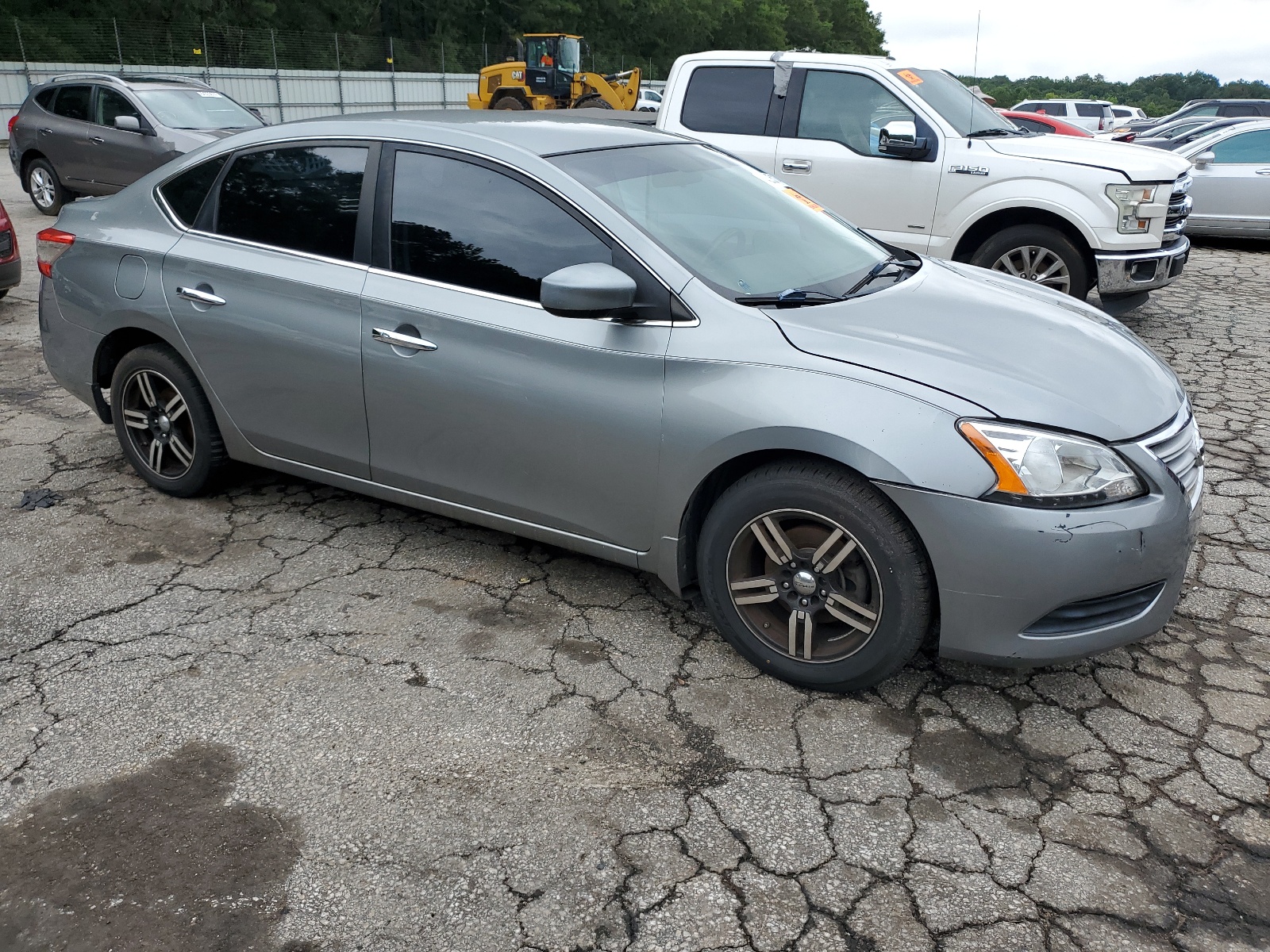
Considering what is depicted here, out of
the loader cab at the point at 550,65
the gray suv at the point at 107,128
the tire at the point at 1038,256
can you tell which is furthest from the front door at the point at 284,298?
the loader cab at the point at 550,65

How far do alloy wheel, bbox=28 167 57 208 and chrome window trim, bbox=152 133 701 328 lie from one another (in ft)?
33.2

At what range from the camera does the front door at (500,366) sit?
3260 millimetres

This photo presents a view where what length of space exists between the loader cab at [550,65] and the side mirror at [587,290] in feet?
81.7

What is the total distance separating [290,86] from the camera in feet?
117

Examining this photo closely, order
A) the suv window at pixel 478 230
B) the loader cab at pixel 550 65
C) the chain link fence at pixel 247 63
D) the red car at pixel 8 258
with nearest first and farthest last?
the suv window at pixel 478 230, the red car at pixel 8 258, the loader cab at pixel 550 65, the chain link fence at pixel 247 63

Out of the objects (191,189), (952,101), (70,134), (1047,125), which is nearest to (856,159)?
(952,101)

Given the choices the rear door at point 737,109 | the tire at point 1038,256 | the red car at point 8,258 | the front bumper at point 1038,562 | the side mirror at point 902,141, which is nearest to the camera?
the front bumper at point 1038,562

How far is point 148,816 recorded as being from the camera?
267 cm

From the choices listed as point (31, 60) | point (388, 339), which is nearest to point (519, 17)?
point (31, 60)

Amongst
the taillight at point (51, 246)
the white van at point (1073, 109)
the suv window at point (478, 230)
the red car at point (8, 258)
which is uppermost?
the white van at point (1073, 109)

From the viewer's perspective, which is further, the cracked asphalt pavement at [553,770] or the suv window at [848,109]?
the suv window at [848,109]

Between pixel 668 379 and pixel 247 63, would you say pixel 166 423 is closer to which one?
pixel 668 379

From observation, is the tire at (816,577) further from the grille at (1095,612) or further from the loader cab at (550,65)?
the loader cab at (550,65)

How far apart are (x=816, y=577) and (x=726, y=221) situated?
140cm
